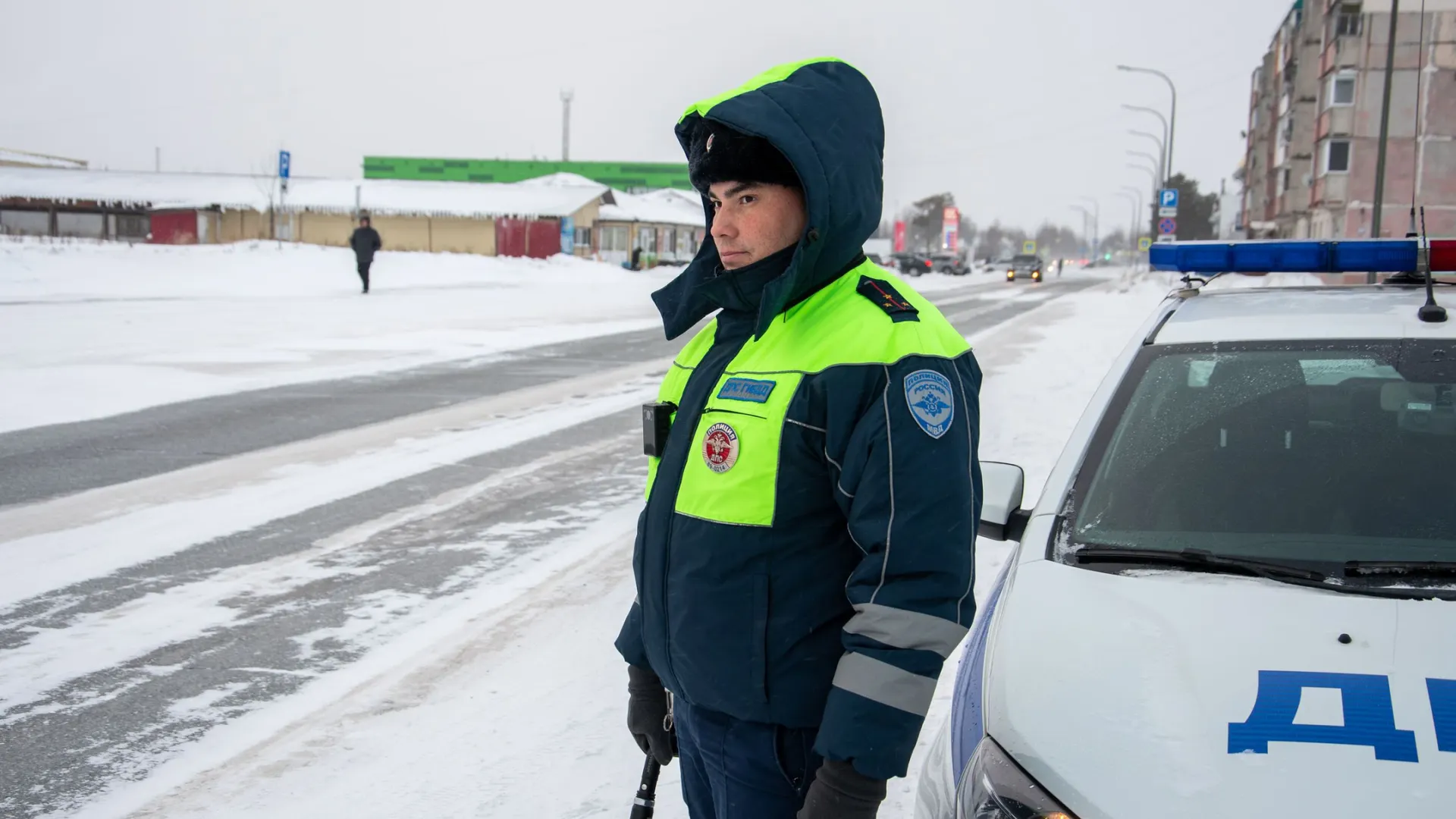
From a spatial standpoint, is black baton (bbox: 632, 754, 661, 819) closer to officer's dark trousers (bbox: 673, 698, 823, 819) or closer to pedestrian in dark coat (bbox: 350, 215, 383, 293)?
officer's dark trousers (bbox: 673, 698, 823, 819)

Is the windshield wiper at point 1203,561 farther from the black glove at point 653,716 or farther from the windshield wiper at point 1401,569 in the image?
the black glove at point 653,716

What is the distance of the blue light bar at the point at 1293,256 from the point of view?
3534mm

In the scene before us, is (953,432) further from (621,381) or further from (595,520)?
(621,381)

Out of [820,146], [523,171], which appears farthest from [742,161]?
[523,171]

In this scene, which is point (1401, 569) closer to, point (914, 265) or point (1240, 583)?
point (1240, 583)

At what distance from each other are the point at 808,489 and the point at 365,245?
25.8m

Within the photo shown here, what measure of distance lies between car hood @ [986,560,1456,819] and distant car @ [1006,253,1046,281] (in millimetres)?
53993

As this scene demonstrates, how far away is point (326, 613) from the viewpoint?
16.6ft

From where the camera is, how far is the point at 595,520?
269 inches

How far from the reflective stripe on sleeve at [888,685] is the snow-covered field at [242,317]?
9.62 m

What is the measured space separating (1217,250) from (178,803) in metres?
3.55

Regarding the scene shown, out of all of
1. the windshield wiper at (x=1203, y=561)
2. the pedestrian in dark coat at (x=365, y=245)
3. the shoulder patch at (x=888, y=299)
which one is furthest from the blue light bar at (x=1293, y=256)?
the pedestrian in dark coat at (x=365, y=245)

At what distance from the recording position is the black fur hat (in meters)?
2.02

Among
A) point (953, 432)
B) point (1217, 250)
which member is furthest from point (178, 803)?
point (1217, 250)
